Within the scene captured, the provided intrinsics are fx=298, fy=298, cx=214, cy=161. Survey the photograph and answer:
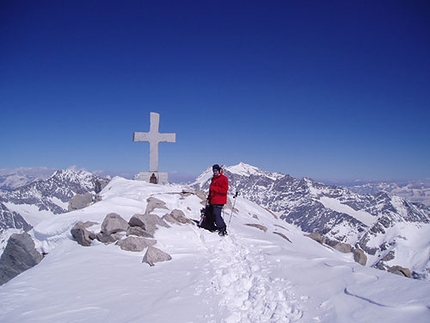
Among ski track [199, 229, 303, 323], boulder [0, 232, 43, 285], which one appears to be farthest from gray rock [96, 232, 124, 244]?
ski track [199, 229, 303, 323]

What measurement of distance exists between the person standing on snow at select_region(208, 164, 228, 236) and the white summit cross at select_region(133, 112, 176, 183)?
881 centimetres

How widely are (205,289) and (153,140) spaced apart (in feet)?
50.5

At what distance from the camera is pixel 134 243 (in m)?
9.41

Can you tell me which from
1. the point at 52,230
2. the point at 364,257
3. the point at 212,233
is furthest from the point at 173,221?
the point at 364,257

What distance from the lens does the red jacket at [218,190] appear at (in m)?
12.9

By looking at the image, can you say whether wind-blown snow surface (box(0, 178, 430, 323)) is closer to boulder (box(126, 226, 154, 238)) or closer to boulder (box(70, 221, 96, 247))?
boulder (box(70, 221, 96, 247))

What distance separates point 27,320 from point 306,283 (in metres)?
5.63

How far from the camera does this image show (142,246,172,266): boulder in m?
8.37

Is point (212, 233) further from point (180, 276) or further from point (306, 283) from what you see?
point (306, 283)

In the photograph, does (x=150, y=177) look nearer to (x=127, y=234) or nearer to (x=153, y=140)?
(x=153, y=140)

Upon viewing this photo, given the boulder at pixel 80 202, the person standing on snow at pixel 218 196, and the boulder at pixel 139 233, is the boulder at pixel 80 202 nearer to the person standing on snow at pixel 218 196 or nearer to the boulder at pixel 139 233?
the boulder at pixel 139 233

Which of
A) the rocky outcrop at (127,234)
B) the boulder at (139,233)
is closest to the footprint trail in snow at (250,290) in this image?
the rocky outcrop at (127,234)

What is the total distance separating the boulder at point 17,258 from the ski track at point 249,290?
5647 millimetres

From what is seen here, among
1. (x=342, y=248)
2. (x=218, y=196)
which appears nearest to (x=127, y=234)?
(x=218, y=196)
